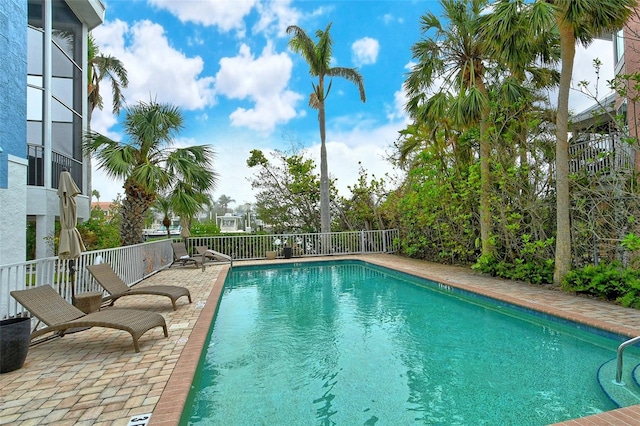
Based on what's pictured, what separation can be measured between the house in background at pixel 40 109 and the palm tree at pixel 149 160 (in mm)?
1876

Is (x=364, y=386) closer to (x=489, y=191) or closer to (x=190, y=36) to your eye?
(x=489, y=191)

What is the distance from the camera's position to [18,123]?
6891mm

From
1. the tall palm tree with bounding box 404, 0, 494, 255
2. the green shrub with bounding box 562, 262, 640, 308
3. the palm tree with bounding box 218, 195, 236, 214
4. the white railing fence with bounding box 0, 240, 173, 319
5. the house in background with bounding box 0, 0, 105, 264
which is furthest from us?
the palm tree with bounding box 218, 195, 236, 214

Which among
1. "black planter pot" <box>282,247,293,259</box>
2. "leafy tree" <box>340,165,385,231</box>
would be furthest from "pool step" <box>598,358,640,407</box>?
"leafy tree" <box>340,165,385,231</box>

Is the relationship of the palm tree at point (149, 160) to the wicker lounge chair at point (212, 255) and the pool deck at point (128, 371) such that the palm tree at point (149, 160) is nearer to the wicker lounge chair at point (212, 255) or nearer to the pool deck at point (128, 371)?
the wicker lounge chair at point (212, 255)

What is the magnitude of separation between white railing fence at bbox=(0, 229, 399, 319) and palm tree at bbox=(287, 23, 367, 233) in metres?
1.10

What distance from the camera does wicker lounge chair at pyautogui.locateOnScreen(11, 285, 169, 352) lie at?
3973 mm

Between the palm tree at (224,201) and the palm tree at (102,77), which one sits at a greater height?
the palm tree at (102,77)

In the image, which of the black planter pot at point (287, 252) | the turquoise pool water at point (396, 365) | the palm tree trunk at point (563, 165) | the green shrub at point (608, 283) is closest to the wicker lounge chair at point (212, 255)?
the black planter pot at point (287, 252)

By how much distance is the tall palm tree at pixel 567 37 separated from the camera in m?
6.11

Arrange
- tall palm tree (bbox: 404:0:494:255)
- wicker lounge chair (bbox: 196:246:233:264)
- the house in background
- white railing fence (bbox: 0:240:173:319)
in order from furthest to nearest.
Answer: wicker lounge chair (bbox: 196:246:233:264), tall palm tree (bbox: 404:0:494:255), the house in background, white railing fence (bbox: 0:240:173:319)

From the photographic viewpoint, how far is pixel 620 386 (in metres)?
3.35

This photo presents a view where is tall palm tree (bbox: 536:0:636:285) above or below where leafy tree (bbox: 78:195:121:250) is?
above

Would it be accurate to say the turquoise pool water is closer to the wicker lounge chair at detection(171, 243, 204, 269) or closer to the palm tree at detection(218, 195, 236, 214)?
the wicker lounge chair at detection(171, 243, 204, 269)
